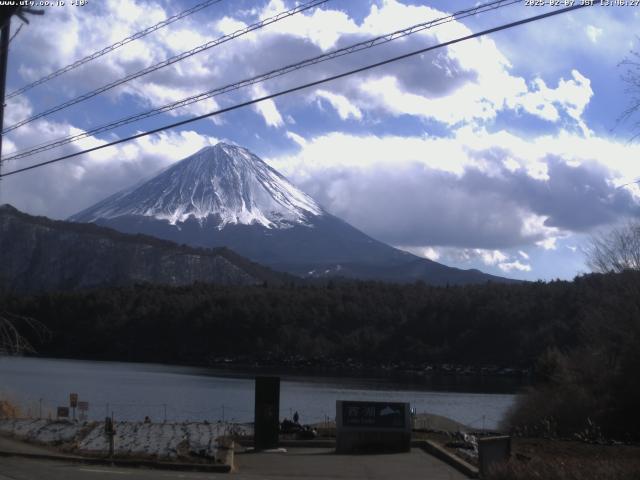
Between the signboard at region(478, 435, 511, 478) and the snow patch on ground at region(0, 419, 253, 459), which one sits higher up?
the signboard at region(478, 435, 511, 478)

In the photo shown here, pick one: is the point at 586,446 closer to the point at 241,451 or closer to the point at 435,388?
the point at 241,451

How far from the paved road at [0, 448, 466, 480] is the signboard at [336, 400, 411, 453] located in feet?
1.59

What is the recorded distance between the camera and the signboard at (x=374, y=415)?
897 inches

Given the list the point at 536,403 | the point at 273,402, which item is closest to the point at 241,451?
the point at 273,402

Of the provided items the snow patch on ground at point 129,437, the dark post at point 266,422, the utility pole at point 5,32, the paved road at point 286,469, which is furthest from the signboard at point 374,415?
the utility pole at point 5,32

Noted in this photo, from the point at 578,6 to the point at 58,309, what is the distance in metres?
134

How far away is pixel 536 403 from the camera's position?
37.4 m

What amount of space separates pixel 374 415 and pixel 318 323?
11360 cm

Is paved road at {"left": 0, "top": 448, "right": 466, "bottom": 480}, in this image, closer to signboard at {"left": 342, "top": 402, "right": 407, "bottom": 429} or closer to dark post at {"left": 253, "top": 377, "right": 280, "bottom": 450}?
dark post at {"left": 253, "top": 377, "right": 280, "bottom": 450}

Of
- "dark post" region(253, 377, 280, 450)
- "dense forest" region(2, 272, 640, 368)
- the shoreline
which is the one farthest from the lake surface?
"dense forest" region(2, 272, 640, 368)

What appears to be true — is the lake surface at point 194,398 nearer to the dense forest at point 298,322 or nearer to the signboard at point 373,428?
the signboard at point 373,428

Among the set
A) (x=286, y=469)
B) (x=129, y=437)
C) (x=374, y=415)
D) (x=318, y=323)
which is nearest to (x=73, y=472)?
(x=286, y=469)

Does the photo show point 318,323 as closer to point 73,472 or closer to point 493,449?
point 73,472

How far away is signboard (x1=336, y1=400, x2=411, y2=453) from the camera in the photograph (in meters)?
22.8
